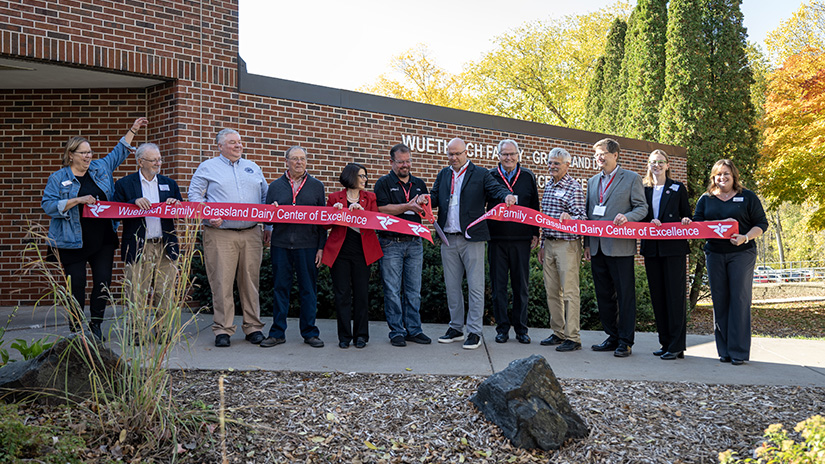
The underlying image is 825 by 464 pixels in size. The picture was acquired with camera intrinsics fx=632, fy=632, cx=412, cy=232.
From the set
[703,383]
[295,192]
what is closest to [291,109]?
[295,192]

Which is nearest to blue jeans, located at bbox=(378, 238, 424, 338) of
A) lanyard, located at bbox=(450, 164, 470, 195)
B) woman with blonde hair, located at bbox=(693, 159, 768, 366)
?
lanyard, located at bbox=(450, 164, 470, 195)

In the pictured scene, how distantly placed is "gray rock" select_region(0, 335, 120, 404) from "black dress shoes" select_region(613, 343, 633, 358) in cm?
439

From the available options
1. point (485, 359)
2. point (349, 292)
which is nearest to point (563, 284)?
point (485, 359)

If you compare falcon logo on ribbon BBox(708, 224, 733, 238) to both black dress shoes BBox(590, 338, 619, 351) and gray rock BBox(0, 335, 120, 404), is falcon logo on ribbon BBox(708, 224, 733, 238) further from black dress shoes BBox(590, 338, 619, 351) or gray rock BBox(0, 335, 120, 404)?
gray rock BBox(0, 335, 120, 404)

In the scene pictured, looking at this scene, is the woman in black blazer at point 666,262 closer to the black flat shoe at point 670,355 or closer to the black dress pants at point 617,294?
the black flat shoe at point 670,355

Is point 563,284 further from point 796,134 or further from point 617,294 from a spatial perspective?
point 796,134

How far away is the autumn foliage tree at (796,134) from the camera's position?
16.9 m

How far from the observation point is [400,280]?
651 cm

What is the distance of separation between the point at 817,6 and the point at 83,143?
2492cm

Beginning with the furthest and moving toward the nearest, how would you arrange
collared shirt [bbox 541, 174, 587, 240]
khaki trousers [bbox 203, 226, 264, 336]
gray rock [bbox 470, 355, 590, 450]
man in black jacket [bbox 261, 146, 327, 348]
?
collared shirt [bbox 541, 174, 587, 240] < man in black jacket [bbox 261, 146, 327, 348] < khaki trousers [bbox 203, 226, 264, 336] < gray rock [bbox 470, 355, 590, 450]

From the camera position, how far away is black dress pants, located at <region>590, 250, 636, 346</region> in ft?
20.3

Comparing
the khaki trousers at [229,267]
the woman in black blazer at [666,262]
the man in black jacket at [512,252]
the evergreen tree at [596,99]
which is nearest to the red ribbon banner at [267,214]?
the khaki trousers at [229,267]

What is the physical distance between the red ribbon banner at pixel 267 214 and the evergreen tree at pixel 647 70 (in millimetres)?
13963

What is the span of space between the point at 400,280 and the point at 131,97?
4779 millimetres
